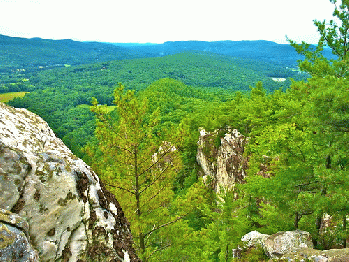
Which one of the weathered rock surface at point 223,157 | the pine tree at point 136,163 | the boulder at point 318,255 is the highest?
the pine tree at point 136,163

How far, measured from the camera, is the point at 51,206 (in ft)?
11.7

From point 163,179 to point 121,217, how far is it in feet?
14.4

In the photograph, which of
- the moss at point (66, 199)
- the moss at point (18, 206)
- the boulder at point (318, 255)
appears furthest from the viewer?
the boulder at point (318, 255)

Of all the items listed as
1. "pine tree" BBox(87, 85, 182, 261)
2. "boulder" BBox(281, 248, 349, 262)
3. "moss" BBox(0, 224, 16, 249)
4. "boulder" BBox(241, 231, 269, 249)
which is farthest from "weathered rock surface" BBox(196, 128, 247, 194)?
"moss" BBox(0, 224, 16, 249)

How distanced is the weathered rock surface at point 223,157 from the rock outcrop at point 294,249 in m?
7.89

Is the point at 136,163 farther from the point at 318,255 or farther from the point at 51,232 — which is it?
the point at 318,255

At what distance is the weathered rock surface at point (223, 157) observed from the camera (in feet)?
66.7

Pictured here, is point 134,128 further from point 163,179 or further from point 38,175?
point 38,175

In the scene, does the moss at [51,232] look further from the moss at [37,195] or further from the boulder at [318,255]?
the boulder at [318,255]

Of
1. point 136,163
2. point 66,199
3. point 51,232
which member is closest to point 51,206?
point 66,199

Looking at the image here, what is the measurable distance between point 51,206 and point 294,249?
27.6 ft

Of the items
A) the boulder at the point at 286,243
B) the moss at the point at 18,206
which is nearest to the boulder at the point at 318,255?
the boulder at the point at 286,243

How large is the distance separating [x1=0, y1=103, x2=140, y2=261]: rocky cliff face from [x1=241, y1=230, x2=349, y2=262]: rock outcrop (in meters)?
6.41

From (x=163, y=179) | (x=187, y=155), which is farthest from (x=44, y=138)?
(x=187, y=155)
